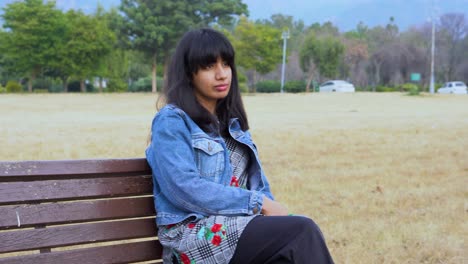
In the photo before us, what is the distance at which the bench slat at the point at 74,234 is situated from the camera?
7.97 feet

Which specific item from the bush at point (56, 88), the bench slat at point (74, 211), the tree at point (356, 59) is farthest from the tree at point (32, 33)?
the bench slat at point (74, 211)

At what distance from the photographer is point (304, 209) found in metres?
5.58

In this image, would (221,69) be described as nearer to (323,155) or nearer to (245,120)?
(245,120)

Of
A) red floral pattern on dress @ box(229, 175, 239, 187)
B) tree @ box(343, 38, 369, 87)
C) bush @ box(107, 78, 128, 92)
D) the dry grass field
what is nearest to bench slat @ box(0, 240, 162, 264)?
red floral pattern on dress @ box(229, 175, 239, 187)

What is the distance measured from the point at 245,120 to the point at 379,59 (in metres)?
62.5

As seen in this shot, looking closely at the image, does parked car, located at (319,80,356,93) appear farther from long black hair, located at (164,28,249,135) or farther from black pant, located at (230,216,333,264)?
black pant, located at (230,216,333,264)

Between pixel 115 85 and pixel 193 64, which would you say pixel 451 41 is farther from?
pixel 193 64

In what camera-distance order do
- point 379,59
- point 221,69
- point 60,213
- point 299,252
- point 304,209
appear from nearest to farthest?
point 299,252 < point 60,213 < point 221,69 < point 304,209 < point 379,59

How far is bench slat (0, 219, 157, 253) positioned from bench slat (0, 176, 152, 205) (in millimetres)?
130

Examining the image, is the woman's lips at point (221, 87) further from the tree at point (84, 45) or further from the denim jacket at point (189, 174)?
the tree at point (84, 45)

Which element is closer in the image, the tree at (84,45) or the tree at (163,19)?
the tree at (163,19)

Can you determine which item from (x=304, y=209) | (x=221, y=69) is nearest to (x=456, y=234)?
(x=304, y=209)

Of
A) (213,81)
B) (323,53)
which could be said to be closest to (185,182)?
(213,81)

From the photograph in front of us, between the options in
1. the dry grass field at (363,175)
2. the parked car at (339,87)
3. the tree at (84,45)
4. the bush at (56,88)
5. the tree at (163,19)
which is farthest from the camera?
the bush at (56,88)
